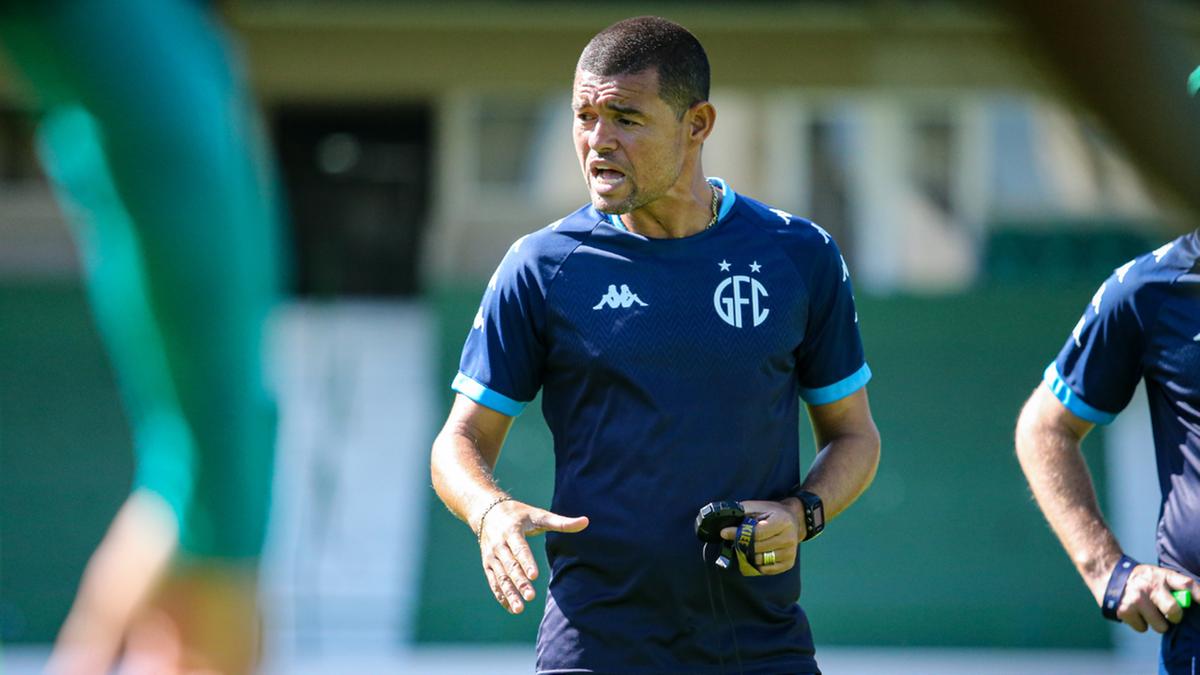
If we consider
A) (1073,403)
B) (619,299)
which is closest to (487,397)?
(619,299)

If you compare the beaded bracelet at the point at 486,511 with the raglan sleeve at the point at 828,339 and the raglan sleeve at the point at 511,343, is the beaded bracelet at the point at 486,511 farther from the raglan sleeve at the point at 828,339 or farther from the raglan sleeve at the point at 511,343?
the raglan sleeve at the point at 828,339

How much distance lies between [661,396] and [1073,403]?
123 centimetres

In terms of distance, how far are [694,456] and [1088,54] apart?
3.30 metres

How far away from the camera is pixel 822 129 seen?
19.5 m

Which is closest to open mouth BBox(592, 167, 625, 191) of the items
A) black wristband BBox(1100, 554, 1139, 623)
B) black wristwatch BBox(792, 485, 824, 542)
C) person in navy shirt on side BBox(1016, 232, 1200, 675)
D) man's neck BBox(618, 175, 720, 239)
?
man's neck BBox(618, 175, 720, 239)

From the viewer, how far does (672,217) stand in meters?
4.07

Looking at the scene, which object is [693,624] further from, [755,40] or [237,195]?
[755,40]

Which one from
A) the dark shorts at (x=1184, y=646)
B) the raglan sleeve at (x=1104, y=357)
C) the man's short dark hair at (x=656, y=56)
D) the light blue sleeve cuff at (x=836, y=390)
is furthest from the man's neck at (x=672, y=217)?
the dark shorts at (x=1184, y=646)

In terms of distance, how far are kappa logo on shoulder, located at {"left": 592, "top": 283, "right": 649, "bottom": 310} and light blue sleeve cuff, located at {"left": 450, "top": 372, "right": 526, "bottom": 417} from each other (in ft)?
1.10

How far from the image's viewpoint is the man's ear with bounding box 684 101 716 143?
405cm

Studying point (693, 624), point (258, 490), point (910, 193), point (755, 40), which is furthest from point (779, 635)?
point (910, 193)

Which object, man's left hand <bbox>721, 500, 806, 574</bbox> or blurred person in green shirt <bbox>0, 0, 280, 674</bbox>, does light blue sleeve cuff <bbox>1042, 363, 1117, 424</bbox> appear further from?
blurred person in green shirt <bbox>0, 0, 280, 674</bbox>

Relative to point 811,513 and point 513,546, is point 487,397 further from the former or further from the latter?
point 811,513

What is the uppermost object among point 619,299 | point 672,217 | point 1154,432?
point 672,217
